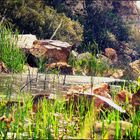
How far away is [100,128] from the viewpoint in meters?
4.19

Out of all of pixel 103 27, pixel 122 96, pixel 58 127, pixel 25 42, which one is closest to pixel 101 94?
pixel 122 96

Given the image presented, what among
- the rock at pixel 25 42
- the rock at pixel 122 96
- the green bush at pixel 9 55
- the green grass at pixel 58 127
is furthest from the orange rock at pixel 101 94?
the rock at pixel 25 42

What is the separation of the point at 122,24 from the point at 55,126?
31880 millimetres

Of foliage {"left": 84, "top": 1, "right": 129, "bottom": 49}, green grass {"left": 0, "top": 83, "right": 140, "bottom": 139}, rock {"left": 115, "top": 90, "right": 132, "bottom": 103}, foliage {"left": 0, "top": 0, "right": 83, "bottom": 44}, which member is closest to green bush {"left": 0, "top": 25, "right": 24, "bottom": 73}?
rock {"left": 115, "top": 90, "right": 132, "bottom": 103}

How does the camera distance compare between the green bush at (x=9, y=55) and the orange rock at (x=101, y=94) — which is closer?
the orange rock at (x=101, y=94)

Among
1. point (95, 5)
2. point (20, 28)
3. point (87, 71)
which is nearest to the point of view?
point (87, 71)

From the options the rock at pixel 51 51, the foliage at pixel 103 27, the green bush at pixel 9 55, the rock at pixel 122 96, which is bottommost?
the rock at pixel 122 96

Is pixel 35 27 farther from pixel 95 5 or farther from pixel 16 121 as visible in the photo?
pixel 16 121

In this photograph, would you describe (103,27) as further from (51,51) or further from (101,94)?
(101,94)

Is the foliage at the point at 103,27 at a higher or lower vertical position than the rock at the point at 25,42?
higher

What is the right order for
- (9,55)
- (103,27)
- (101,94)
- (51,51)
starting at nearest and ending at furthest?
(101,94), (9,55), (51,51), (103,27)

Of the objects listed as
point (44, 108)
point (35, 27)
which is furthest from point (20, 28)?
point (44, 108)

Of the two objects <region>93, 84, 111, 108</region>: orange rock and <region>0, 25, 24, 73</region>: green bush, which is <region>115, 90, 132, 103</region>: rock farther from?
<region>0, 25, 24, 73</region>: green bush

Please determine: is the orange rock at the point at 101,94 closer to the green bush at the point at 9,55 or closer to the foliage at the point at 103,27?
the green bush at the point at 9,55
